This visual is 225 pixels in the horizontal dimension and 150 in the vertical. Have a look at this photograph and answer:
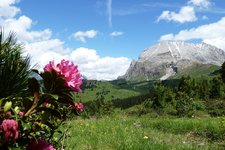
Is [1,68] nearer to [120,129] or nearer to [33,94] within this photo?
[33,94]

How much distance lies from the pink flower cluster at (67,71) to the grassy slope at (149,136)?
5993 millimetres

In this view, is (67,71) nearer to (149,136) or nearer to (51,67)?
(51,67)

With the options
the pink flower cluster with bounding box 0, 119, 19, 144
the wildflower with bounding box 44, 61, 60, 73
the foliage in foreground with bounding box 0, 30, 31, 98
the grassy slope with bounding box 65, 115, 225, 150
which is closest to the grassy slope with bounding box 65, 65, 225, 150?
the grassy slope with bounding box 65, 115, 225, 150

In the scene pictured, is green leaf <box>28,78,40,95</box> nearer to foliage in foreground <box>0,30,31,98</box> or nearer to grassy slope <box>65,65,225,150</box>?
foliage in foreground <box>0,30,31,98</box>

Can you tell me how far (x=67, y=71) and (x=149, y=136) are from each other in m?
10.2

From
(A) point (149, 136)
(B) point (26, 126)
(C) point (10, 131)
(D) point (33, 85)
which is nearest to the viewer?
(C) point (10, 131)

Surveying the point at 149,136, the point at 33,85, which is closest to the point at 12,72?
the point at 33,85

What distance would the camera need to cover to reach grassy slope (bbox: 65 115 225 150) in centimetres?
1028

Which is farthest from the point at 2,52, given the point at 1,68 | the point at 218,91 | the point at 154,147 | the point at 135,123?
the point at 218,91

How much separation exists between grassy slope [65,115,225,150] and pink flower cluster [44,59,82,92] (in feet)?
19.7

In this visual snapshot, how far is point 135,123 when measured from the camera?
56.0ft

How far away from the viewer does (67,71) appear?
2.74 meters

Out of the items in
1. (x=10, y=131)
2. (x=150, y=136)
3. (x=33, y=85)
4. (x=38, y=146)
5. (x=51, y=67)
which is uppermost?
(x=51, y=67)

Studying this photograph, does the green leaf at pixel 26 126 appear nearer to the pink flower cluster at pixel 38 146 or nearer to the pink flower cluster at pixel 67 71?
the pink flower cluster at pixel 38 146
